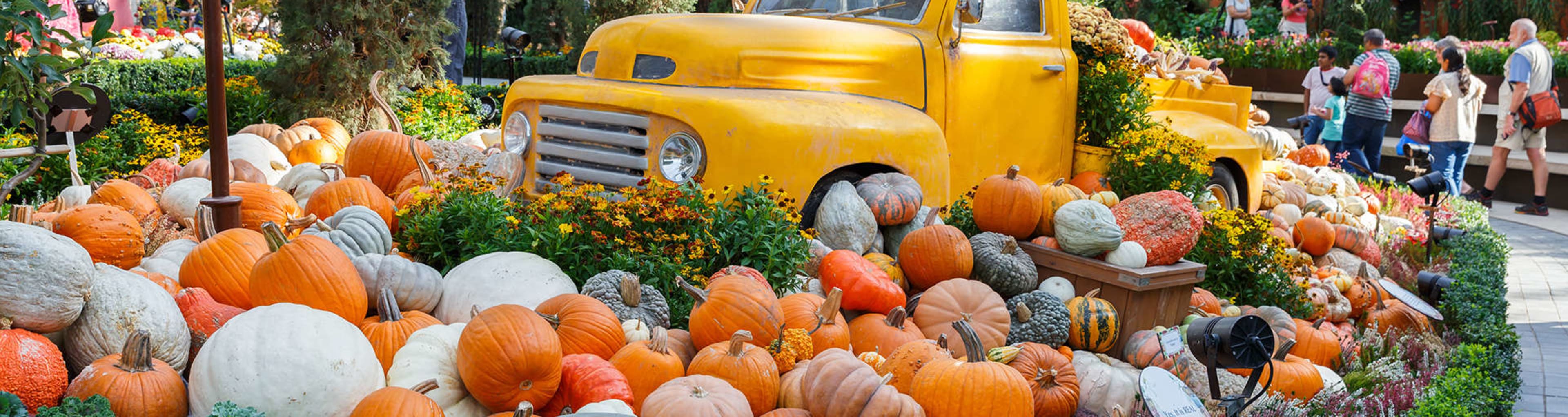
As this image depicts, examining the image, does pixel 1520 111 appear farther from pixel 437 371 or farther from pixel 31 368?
pixel 31 368

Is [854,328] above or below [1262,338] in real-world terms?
below

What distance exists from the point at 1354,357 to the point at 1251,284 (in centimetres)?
91

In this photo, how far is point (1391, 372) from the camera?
191 inches

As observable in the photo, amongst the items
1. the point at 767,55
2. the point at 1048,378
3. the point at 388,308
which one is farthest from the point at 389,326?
the point at 767,55

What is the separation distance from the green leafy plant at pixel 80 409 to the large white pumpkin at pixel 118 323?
0.36m

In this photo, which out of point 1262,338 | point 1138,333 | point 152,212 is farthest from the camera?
point 152,212

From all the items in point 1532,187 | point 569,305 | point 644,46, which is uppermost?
point 644,46

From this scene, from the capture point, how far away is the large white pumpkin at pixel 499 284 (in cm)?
422

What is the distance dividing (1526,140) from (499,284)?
38.9 feet

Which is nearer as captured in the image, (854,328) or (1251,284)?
(854,328)

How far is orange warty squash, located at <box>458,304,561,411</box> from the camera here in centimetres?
329

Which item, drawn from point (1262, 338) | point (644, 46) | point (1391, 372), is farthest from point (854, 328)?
point (1391, 372)

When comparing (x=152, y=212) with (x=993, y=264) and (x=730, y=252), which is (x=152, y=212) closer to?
(x=730, y=252)

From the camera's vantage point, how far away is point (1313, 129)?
13.1m
